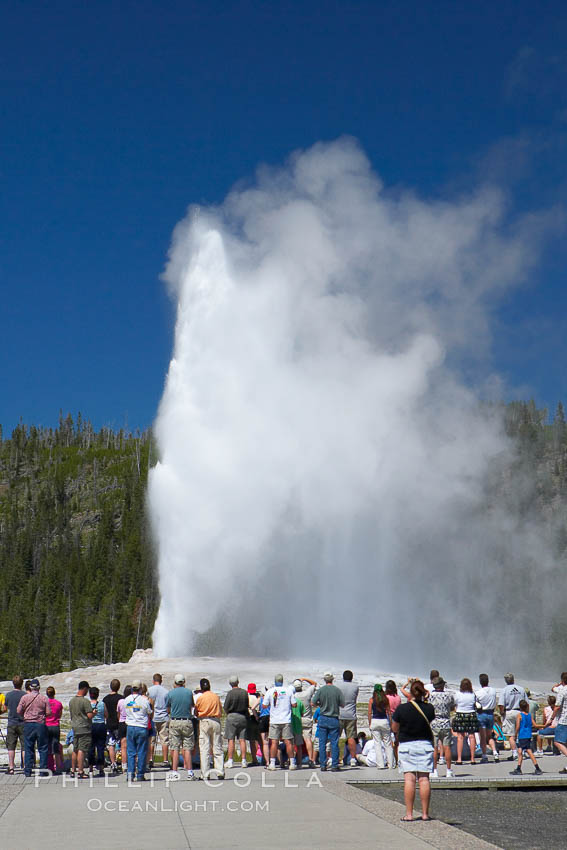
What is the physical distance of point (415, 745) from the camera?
418 inches

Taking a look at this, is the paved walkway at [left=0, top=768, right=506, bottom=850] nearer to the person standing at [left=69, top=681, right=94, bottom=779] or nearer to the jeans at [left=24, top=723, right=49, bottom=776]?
the person standing at [left=69, top=681, right=94, bottom=779]

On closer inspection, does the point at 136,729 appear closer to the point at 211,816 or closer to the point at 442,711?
the point at 211,816

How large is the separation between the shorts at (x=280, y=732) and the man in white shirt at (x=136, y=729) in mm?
2263

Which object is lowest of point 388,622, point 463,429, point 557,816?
point 557,816

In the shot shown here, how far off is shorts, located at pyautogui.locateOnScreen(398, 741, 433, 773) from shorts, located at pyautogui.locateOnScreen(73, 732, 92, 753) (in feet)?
21.2

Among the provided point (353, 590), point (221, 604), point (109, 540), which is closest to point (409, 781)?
point (221, 604)

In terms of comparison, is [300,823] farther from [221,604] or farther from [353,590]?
[353,590]

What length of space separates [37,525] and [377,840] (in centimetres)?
14686

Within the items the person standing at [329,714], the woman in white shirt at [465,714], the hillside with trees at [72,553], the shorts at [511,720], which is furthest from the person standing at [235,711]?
the hillside with trees at [72,553]

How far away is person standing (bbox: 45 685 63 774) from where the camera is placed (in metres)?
15.6

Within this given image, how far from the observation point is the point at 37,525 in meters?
150

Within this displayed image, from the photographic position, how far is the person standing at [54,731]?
51.3 feet

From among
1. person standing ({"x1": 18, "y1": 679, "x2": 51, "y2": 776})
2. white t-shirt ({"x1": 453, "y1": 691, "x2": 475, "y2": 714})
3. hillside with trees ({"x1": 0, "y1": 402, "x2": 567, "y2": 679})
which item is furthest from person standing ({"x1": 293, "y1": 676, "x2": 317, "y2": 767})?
hillside with trees ({"x1": 0, "y1": 402, "x2": 567, "y2": 679})

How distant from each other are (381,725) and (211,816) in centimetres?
557
